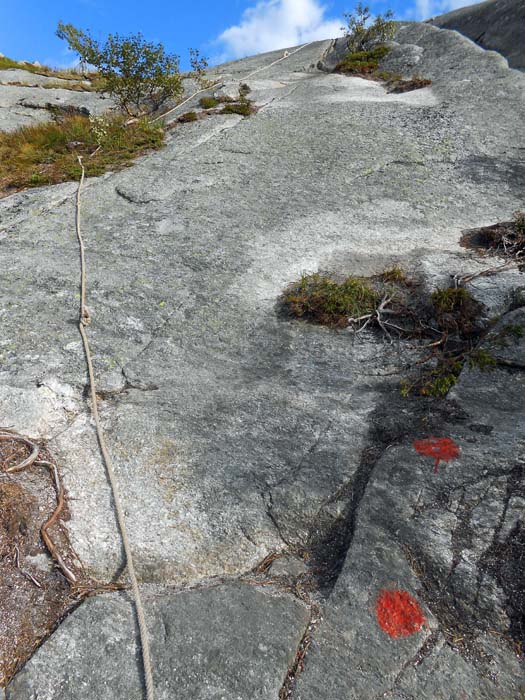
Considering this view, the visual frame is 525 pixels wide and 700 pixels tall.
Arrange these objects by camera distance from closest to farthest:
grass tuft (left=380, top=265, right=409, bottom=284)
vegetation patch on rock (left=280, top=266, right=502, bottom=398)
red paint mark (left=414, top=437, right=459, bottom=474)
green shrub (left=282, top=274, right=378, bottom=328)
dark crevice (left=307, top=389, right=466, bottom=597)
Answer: dark crevice (left=307, top=389, right=466, bottom=597), red paint mark (left=414, top=437, right=459, bottom=474), vegetation patch on rock (left=280, top=266, right=502, bottom=398), green shrub (left=282, top=274, right=378, bottom=328), grass tuft (left=380, top=265, right=409, bottom=284)

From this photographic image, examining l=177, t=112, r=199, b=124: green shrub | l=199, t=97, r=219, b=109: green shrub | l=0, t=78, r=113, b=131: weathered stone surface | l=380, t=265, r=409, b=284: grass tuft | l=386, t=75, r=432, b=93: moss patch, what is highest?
l=0, t=78, r=113, b=131: weathered stone surface

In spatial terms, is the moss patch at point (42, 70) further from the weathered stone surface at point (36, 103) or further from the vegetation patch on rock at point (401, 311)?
the vegetation patch on rock at point (401, 311)

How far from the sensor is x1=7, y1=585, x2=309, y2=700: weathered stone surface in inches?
113

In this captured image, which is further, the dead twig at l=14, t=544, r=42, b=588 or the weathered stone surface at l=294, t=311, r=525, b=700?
the dead twig at l=14, t=544, r=42, b=588

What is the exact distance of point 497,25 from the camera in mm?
18172

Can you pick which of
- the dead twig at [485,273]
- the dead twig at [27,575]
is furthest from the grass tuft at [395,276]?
the dead twig at [27,575]

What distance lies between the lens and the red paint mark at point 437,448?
13.0ft

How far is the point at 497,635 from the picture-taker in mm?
3080

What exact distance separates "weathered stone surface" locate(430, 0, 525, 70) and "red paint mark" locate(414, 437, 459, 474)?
15.5m

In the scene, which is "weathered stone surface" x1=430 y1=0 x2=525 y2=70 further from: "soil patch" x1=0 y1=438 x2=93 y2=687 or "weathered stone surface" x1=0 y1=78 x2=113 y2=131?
"soil patch" x1=0 y1=438 x2=93 y2=687

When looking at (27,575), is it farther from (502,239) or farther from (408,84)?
(408,84)

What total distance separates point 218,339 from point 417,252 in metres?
3.44

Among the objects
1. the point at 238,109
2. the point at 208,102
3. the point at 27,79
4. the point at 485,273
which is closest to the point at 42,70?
the point at 27,79

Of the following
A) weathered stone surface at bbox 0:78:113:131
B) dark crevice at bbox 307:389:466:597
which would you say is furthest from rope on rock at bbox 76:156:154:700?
weathered stone surface at bbox 0:78:113:131
